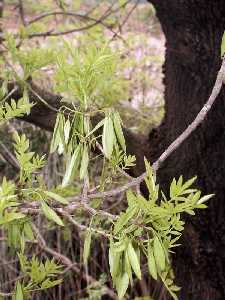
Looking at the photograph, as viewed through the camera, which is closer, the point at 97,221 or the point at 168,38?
the point at 97,221

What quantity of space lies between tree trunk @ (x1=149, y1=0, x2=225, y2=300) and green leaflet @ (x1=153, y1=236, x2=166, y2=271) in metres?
0.65

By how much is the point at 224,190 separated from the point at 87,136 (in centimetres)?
68

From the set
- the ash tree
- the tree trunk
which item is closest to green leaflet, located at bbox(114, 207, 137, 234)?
the ash tree

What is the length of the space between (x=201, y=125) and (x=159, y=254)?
677 millimetres

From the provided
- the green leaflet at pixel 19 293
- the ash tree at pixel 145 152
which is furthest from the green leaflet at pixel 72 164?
the green leaflet at pixel 19 293

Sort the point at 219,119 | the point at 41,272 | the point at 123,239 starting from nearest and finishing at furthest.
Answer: the point at 123,239 → the point at 41,272 → the point at 219,119

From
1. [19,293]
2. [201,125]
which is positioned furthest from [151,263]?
[201,125]

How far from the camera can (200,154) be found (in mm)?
1304

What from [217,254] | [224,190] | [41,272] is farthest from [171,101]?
[41,272]

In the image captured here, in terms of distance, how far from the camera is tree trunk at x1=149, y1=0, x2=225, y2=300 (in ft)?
4.07

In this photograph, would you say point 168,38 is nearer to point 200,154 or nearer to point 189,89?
point 189,89

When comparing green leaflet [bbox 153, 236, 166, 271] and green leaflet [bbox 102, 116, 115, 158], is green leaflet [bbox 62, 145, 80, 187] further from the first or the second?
green leaflet [bbox 153, 236, 166, 271]

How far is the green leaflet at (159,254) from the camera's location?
647 mm

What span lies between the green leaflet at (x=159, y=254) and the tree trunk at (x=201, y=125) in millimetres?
651
